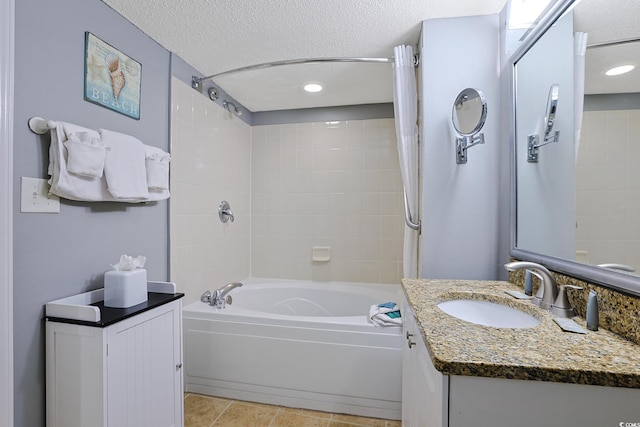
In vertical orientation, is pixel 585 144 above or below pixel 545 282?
above

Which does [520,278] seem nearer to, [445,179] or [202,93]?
[445,179]

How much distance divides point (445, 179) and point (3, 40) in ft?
6.40

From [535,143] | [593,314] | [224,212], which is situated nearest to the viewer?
[593,314]

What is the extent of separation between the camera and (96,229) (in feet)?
4.67

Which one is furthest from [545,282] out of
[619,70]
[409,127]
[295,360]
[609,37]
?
[295,360]

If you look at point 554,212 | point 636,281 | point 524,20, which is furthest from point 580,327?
point 524,20

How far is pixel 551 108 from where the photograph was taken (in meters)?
1.13

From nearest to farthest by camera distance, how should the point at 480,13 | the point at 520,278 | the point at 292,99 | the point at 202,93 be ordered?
the point at 520,278 → the point at 480,13 → the point at 202,93 → the point at 292,99

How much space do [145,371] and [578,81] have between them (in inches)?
81.5

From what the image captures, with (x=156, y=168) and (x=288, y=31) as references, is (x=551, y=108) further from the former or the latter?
(x=156, y=168)

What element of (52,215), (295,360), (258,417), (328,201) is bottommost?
(258,417)

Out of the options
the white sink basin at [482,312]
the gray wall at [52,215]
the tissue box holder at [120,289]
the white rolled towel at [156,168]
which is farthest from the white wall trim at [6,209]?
the white sink basin at [482,312]

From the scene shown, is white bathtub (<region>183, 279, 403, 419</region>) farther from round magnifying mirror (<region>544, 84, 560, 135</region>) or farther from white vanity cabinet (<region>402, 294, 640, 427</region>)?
round magnifying mirror (<region>544, 84, 560, 135</region>)

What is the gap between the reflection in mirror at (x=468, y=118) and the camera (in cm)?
135
